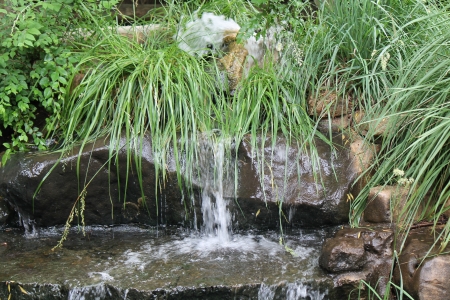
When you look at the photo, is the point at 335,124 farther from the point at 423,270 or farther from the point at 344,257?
the point at 423,270

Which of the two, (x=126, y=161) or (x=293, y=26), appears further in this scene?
(x=293, y=26)

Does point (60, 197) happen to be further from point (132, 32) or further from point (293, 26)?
point (293, 26)

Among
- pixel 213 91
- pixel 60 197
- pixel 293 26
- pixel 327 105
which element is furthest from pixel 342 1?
pixel 60 197

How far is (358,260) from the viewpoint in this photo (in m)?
3.06

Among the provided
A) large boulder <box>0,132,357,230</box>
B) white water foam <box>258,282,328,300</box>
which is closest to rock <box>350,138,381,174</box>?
large boulder <box>0,132,357,230</box>

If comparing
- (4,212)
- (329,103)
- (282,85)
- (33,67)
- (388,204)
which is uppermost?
(33,67)

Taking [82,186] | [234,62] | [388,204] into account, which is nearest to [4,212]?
[82,186]

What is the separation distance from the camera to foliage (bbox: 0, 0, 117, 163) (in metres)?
3.97

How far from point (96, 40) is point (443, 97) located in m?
2.56

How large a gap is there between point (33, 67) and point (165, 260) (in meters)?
1.77

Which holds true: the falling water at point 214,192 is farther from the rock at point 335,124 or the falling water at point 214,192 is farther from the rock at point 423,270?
the rock at point 423,270

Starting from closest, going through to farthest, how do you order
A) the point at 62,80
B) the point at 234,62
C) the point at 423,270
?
the point at 423,270
the point at 62,80
the point at 234,62

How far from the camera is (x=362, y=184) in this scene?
143 inches

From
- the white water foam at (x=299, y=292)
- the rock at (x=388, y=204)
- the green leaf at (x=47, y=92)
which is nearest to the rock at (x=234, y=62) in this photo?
the green leaf at (x=47, y=92)
